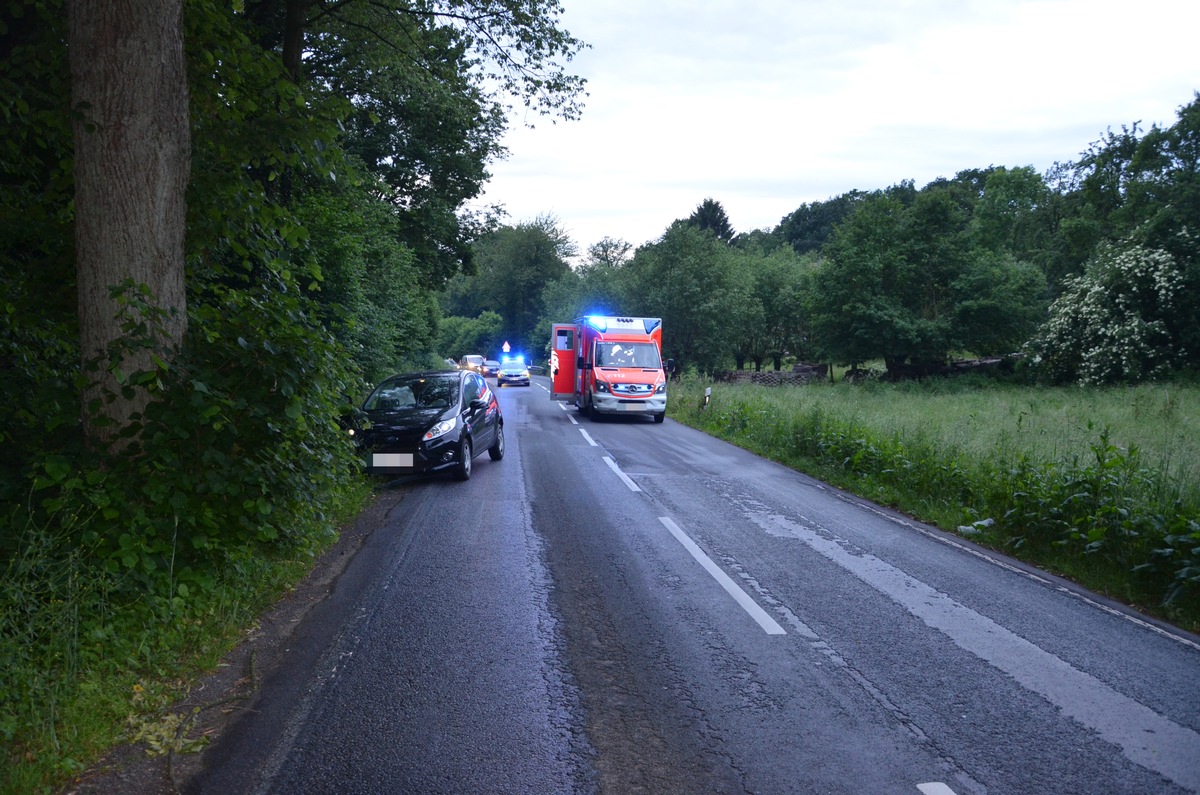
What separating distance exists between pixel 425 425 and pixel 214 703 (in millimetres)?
7656

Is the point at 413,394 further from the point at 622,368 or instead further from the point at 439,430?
the point at 622,368

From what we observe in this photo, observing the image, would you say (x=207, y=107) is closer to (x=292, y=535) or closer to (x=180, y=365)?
(x=180, y=365)

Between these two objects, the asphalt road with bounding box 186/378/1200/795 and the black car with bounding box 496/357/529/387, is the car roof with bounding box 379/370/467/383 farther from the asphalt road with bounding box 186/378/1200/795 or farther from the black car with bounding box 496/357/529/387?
the black car with bounding box 496/357/529/387

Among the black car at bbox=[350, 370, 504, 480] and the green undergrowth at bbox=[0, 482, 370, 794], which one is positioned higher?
the black car at bbox=[350, 370, 504, 480]

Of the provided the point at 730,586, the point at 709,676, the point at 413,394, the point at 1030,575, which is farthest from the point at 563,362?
the point at 709,676

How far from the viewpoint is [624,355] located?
25.2 m

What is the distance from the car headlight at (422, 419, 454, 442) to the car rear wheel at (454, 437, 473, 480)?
0.41 m

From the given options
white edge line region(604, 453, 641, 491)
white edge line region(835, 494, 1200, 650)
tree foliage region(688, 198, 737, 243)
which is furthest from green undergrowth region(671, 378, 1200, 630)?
tree foliage region(688, 198, 737, 243)

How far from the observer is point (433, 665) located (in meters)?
5.17

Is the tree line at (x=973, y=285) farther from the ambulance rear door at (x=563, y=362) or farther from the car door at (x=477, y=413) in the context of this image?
the car door at (x=477, y=413)

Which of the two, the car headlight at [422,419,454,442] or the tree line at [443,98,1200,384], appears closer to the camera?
the car headlight at [422,419,454,442]

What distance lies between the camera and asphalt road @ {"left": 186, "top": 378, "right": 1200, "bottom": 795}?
3.88 m

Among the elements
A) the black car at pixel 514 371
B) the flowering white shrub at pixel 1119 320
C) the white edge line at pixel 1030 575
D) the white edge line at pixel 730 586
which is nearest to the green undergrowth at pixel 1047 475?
the white edge line at pixel 1030 575

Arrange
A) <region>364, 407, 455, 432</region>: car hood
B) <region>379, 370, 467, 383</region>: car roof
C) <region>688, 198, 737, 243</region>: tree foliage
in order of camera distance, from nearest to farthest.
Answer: <region>364, 407, 455, 432</region>: car hood < <region>379, 370, 467, 383</region>: car roof < <region>688, 198, 737, 243</region>: tree foliage
